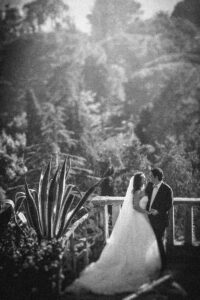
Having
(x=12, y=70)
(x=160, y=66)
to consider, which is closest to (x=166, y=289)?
(x=160, y=66)

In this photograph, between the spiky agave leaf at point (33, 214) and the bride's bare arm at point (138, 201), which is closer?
the bride's bare arm at point (138, 201)

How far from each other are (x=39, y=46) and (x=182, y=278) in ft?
88.4

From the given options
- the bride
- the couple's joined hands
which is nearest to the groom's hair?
the bride

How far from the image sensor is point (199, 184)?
814cm

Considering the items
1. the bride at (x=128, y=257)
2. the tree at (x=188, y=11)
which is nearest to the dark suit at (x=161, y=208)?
the bride at (x=128, y=257)

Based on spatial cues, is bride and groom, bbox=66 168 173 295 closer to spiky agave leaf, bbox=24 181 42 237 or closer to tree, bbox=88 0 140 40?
spiky agave leaf, bbox=24 181 42 237

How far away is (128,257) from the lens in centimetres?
387

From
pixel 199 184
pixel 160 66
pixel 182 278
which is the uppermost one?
pixel 160 66

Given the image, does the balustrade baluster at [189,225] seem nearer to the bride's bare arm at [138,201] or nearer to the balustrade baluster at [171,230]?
the balustrade baluster at [171,230]

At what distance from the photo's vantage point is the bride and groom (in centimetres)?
358

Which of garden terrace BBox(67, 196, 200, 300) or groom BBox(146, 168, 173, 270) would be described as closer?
garden terrace BBox(67, 196, 200, 300)

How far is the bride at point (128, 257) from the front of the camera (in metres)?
3.55

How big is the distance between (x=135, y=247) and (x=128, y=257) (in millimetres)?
156

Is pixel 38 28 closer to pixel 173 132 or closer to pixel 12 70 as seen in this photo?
pixel 12 70
